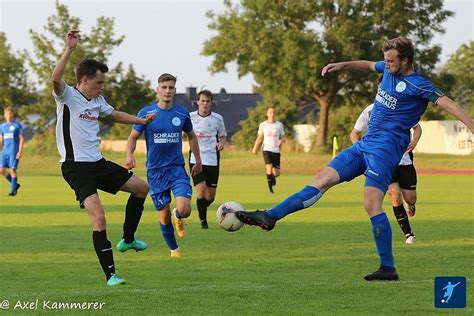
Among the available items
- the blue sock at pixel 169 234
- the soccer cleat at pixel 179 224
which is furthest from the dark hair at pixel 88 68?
the soccer cleat at pixel 179 224

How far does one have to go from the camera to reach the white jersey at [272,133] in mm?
27984

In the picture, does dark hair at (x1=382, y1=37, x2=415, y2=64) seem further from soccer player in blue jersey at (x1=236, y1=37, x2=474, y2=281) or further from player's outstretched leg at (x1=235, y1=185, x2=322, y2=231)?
player's outstretched leg at (x1=235, y1=185, x2=322, y2=231)

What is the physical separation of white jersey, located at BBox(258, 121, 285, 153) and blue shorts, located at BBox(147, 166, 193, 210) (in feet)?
49.6

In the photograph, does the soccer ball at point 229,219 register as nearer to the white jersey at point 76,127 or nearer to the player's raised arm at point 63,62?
the white jersey at point 76,127

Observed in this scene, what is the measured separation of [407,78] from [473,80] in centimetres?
9954

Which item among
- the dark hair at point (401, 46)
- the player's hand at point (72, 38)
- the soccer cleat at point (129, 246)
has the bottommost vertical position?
the soccer cleat at point (129, 246)

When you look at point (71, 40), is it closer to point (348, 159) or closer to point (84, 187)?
point (84, 187)

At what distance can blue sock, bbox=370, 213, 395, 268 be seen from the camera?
10055 mm

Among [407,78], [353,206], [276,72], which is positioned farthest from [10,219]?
[276,72]

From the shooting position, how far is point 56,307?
8.54 metres

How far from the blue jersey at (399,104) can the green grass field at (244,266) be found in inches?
55.7

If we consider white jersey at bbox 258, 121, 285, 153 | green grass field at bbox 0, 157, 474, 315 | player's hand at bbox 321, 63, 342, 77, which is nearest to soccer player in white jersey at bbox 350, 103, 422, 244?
green grass field at bbox 0, 157, 474, 315

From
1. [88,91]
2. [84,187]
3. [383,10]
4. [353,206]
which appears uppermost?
[383,10]

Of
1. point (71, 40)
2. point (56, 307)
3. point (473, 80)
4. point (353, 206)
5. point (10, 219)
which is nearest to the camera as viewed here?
point (56, 307)
